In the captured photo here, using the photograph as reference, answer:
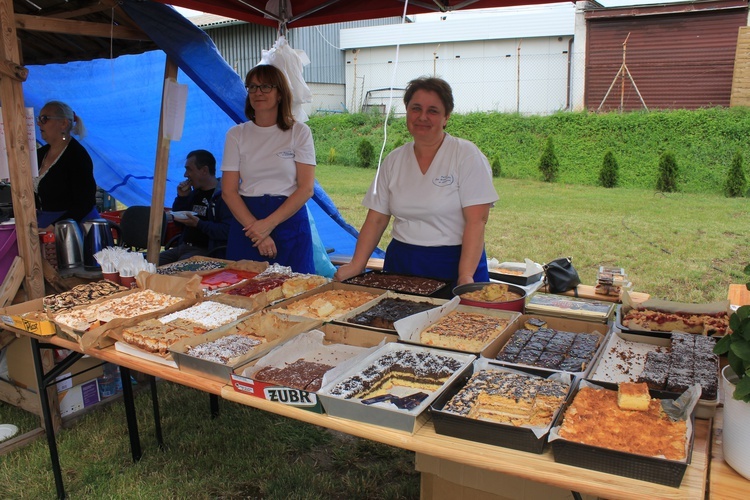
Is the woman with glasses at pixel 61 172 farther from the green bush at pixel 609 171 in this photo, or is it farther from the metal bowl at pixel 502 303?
the green bush at pixel 609 171

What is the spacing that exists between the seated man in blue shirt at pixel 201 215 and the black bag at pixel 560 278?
8.44 feet

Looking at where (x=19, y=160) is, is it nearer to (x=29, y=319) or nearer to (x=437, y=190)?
(x=29, y=319)

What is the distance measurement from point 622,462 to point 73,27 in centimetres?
390

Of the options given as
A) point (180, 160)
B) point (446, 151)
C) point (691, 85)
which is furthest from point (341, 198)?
point (691, 85)

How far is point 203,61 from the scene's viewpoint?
164 inches

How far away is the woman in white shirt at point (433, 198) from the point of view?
2.92 m

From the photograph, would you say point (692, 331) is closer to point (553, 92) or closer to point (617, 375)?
point (617, 375)

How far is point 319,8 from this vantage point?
14.4 feet

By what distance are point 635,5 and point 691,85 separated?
229cm

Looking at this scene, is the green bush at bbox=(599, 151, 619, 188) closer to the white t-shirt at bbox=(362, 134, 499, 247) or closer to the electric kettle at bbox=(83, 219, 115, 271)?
the white t-shirt at bbox=(362, 134, 499, 247)

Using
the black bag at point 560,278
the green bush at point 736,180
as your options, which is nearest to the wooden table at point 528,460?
the black bag at point 560,278

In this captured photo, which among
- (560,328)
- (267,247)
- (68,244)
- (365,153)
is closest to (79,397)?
(68,244)

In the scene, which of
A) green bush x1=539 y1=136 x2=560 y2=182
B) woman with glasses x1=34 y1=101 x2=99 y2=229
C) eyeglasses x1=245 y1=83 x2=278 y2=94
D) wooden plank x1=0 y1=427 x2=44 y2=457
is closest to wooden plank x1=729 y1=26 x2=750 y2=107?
green bush x1=539 y1=136 x2=560 y2=182

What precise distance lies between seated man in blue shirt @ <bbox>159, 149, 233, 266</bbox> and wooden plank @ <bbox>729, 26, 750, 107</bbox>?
460 inches
